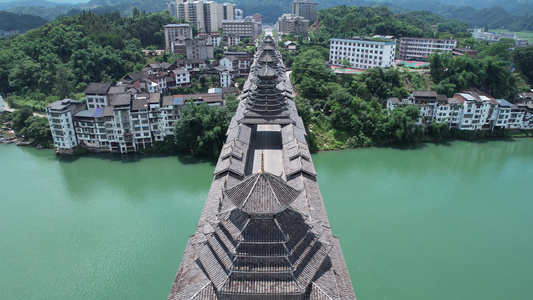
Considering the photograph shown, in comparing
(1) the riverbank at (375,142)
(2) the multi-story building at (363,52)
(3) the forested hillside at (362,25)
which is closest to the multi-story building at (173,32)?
(3) the forested hillside at (362,25)

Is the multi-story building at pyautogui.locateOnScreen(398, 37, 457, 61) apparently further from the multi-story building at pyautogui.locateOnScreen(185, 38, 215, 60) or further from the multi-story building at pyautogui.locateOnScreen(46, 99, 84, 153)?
the multi-story building at pyautogui.locateOnScreen(46, 99, 84, 153)

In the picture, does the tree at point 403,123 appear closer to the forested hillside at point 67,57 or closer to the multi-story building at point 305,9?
the forested hillside at point 67,57

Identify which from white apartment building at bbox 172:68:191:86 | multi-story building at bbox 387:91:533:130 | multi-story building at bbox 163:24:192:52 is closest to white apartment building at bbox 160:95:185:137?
white apartment building at bbox 172:68:191:86

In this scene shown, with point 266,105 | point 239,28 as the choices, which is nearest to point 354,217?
point 266,105

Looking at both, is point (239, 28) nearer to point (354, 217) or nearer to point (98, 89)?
point (98, 89)

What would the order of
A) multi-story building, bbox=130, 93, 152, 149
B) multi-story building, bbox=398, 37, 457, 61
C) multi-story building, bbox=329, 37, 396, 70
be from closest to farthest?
multi-story building, bbox=130, 93, 152, 149
multi-story building, bbox=329, 37, 396, 70
multi-story building, bbox=398, 37, 457, 61

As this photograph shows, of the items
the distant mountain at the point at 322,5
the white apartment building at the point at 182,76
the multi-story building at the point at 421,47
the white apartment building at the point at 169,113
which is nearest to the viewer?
the white apartment building at the point at 169,113
